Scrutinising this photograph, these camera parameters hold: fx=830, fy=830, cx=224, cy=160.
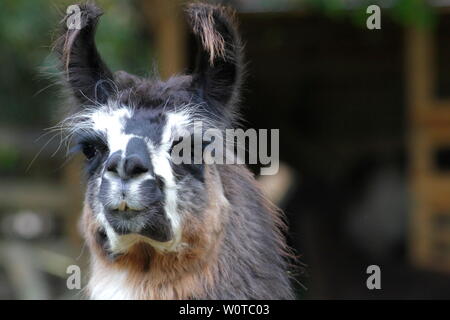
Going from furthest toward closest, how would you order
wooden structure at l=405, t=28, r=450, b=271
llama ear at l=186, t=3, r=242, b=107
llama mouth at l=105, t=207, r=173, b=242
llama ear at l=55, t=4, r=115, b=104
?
wooden structure at l=405, t=28, r=450, b=271, llama ear at l=55, t=4, r=115, b=104, llama ear at l=186, t=3, r=242, b=107, llama mouth at l=105, t=207, r=173, b=242

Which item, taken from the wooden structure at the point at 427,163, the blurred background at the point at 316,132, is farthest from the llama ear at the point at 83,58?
the wooden structure at the point at 427,163

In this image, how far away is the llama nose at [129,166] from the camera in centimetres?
351

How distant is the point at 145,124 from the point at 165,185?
0.30 meters

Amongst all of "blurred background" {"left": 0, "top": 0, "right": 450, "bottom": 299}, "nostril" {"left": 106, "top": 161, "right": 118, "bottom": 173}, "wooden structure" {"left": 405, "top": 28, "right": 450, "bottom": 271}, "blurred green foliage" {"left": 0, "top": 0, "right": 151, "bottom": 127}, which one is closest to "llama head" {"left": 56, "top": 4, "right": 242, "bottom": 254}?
"nostril" {"left": 106, "top": 161, "right": 118, "bottom": 173}

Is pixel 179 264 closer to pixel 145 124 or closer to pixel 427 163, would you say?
pixel 145 124

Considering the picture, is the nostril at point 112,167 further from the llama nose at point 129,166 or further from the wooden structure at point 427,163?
the wooden structure at point 427,163

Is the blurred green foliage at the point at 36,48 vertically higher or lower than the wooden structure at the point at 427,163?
higher

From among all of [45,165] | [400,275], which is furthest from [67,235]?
[400,275]

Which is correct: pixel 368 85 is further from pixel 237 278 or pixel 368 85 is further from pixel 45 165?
pixel 237 278

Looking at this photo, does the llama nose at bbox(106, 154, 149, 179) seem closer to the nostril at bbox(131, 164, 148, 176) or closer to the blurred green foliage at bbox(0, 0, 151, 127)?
the nostril at bbox(131, 164, 148, 176)

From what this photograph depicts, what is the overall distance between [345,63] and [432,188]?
4.59 m

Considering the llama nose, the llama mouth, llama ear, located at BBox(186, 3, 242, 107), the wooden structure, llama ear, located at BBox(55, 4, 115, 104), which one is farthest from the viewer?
the wooden structure

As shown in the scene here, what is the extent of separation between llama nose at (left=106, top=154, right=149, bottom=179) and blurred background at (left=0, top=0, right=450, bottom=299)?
11.5ft

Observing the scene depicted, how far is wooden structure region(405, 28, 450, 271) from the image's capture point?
33.2ft
